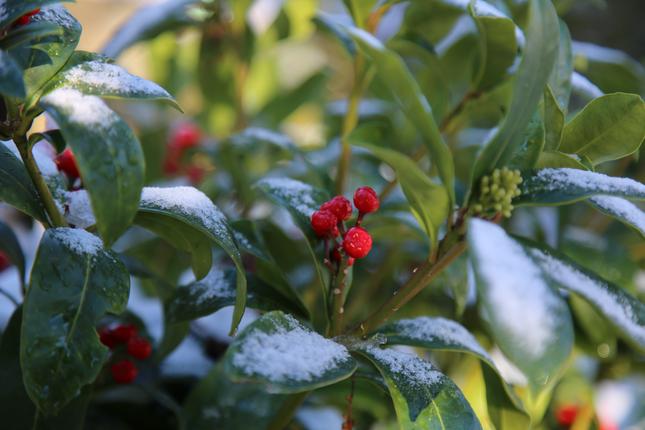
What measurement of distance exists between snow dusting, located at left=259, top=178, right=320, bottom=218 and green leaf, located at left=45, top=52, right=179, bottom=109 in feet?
0.48

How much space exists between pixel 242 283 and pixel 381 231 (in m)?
0.31

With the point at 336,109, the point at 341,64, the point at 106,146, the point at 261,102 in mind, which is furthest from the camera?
the point at 341,64

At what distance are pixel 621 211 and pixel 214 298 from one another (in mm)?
332

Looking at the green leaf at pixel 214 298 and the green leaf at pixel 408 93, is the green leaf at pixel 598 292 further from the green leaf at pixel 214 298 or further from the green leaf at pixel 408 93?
the green leaf at pixel 214 298

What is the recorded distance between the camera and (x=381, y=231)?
2.56 ft

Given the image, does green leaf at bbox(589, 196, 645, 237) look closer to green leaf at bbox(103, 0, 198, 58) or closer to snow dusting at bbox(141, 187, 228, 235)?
snow dusting at bbox(141, 187, 228, 235)

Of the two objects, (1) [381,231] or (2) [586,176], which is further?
(1) [381,231]

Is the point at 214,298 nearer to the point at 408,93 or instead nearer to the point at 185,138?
the point at 408,93

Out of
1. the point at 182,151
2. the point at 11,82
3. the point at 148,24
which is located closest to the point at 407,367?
the point at 11,82

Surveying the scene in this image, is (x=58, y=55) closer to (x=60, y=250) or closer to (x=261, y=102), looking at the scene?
(x=60, y=250)

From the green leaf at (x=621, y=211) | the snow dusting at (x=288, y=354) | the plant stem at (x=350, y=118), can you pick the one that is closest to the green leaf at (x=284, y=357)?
the snow dusting at (x=288, y=354)

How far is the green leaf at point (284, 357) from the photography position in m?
0.40

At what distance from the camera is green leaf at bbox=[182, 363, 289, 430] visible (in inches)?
26.9

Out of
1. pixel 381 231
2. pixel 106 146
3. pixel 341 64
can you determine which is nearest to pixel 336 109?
pixel 381 231
